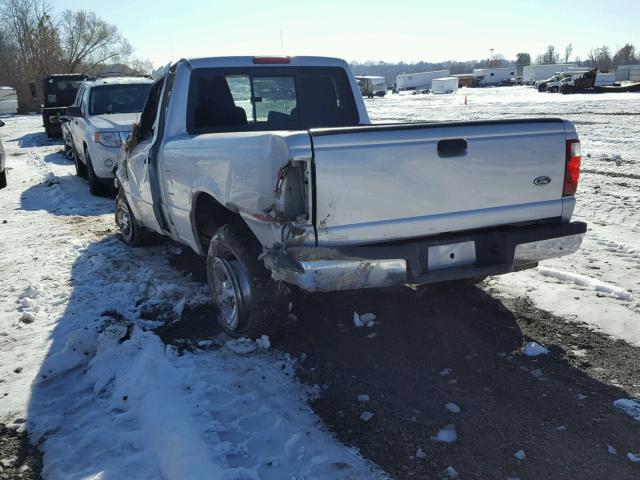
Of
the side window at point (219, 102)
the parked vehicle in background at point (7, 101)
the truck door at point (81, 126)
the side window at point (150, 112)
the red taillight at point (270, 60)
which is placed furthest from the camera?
the parked vehicle in background at point (7, 101)

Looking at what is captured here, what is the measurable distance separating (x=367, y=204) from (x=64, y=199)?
27.9 ft

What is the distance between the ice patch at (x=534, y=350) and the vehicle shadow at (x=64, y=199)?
7350 mm

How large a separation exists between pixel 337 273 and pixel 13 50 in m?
70.2

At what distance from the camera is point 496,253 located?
3.75 meters

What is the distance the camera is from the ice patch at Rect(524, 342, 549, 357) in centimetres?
389

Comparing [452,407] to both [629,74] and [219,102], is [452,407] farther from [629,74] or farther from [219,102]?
[629,74]

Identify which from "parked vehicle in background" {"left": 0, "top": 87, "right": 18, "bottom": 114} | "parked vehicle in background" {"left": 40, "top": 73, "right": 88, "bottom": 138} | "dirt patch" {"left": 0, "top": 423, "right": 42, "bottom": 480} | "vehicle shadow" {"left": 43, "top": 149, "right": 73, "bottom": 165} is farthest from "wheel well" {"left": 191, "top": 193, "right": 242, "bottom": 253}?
"parked vehicle in background" {"left": 0, "top": 87, "right": 18, "bottom": 114}

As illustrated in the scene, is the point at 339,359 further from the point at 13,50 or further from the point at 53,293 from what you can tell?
the point at 13,50

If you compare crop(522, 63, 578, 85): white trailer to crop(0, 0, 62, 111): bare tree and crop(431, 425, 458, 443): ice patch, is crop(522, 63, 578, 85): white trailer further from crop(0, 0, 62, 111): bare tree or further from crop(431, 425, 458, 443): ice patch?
crop(431, 425, 458, 443): ice patch

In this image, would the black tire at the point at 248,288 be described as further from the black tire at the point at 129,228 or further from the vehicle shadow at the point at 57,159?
the vehicle shadow at the point at 57,159

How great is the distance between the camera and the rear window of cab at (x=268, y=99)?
16.3 ft

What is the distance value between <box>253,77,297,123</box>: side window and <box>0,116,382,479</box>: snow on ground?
5.86 ft

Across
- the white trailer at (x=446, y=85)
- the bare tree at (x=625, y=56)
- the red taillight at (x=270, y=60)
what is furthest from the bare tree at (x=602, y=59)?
the red taillight at (x=270, y=60)

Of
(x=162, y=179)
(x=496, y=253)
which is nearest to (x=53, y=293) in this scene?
(x=162, y=179)
